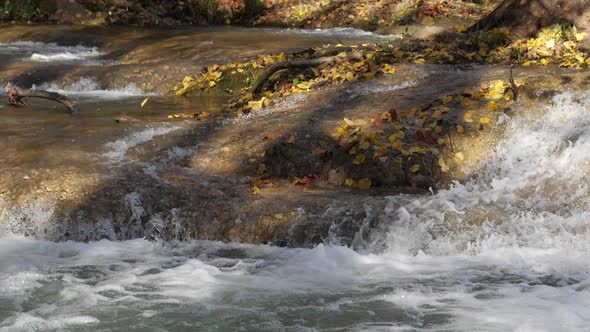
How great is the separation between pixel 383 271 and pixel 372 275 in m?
0.11

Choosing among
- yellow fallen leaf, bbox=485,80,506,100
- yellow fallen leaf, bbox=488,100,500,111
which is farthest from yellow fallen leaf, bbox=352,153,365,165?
yellow fallen leaf, bbox=485,80,506,100

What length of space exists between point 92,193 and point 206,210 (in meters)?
0.91

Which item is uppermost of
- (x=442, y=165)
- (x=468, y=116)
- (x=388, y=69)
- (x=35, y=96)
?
(x=388, y=69)

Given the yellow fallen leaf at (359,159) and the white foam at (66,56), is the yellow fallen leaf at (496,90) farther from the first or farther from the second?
the white foam at (66,56)

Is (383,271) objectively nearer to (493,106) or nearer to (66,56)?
(493,106)

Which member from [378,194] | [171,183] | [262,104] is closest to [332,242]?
[378,194]

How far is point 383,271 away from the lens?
529cm

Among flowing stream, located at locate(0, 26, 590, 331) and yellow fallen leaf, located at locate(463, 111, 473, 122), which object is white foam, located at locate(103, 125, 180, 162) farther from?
yellow fallen leaf, located at locate(463, 111, 473, 122)

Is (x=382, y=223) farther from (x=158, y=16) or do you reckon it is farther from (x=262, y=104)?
(x=158, y=16)

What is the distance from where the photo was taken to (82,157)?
6898 millimetres

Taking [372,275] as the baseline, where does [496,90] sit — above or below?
above

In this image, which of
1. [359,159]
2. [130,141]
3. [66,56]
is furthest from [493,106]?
[66,56]

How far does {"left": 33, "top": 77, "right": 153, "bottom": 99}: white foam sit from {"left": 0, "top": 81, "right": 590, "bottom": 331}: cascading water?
530cm

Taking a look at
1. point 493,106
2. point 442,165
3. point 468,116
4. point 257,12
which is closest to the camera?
point 442,165
